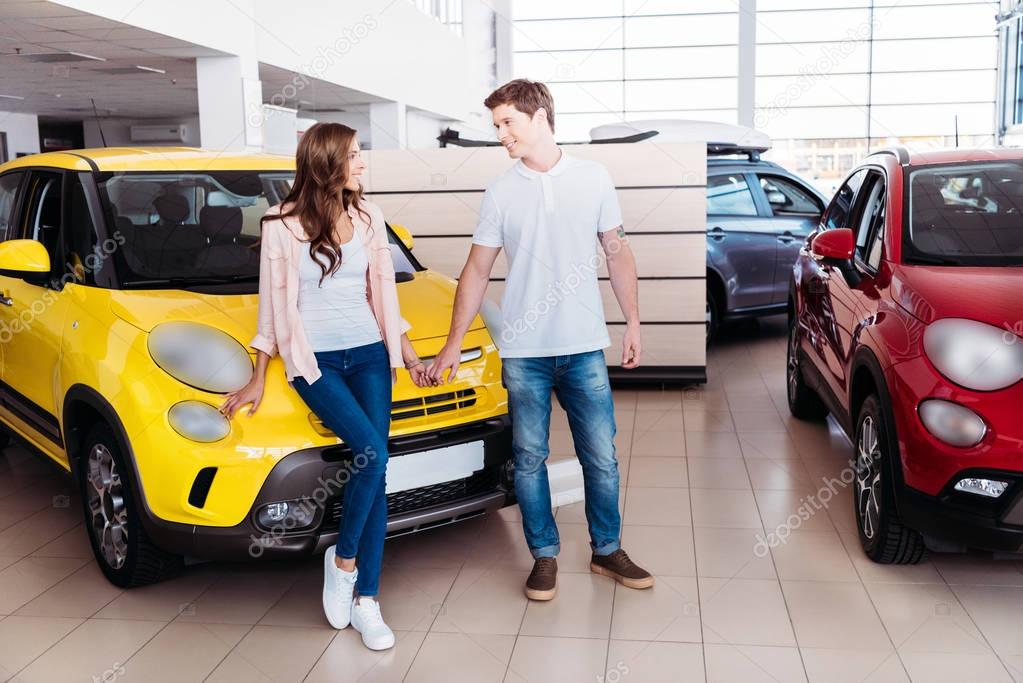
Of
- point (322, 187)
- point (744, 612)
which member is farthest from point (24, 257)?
point (744, 612)

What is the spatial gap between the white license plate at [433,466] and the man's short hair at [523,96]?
39.4 inches

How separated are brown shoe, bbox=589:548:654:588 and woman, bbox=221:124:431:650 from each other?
771 mm

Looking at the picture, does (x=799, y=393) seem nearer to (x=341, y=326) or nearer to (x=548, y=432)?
(x=548, y=432)

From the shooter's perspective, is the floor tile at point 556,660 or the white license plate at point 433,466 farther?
the white license plate at point 433,466

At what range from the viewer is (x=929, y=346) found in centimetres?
278

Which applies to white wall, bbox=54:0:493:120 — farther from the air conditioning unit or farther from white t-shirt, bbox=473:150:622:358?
white t-shirt, bbox=473:150:622:358

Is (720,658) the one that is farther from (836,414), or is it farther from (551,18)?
(551,18)

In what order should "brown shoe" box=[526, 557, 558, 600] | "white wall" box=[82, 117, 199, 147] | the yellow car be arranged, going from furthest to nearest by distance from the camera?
"white wall" box=[82, 117, 199, 147] → "brown shoe" box=[526, 557, 558, 600] → the yellow car

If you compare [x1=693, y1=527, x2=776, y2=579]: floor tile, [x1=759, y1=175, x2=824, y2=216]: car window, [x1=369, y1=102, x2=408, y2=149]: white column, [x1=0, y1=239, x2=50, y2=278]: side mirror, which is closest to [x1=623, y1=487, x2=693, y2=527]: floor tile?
[x1=693, y1=527, x2=776, y2=579]: floor tile

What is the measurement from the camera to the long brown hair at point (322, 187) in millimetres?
2590

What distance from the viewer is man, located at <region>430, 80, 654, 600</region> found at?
9.18ft

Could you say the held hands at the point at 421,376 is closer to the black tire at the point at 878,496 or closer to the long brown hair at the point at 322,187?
the long brown hair at the point at 322,187

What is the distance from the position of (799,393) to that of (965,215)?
173 cm

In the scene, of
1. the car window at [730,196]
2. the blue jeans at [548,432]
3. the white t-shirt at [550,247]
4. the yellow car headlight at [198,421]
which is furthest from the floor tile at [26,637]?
the car window at [730,196]
